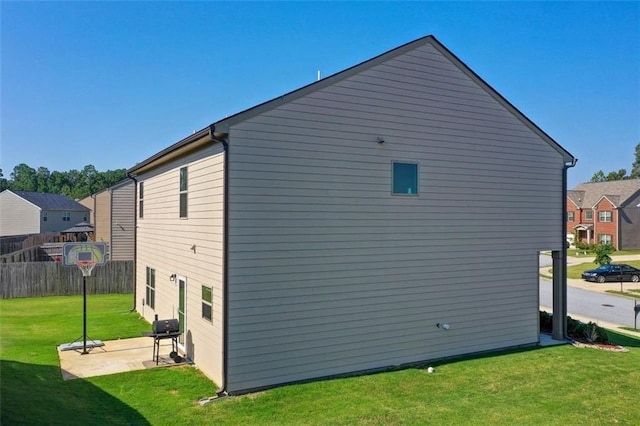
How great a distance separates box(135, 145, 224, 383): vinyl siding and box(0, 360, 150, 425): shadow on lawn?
72.3 inches

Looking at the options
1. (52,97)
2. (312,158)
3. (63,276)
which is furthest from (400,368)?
(63,276)

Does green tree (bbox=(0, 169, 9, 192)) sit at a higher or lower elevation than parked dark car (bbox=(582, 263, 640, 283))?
higher

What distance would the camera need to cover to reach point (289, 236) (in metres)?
8.39

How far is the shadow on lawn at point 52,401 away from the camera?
5621mm

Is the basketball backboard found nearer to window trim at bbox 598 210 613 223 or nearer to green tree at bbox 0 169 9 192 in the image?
window trim at bbox 598 210 613 223

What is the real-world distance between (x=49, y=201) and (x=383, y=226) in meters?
54.1

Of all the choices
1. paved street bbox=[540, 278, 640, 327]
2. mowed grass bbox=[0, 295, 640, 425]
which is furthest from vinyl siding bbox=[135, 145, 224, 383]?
paved street bbox=[540, 278, 640, 327]

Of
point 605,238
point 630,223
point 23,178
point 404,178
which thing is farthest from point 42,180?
point 404,178

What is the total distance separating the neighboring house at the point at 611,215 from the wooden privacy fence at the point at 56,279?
4781 centimetres

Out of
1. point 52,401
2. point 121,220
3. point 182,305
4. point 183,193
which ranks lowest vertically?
point 52,401

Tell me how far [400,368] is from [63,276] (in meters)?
16.6

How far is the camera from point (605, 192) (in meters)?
49.0

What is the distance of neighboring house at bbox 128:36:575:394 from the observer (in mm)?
8055

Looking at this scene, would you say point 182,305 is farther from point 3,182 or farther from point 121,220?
point 3,182
